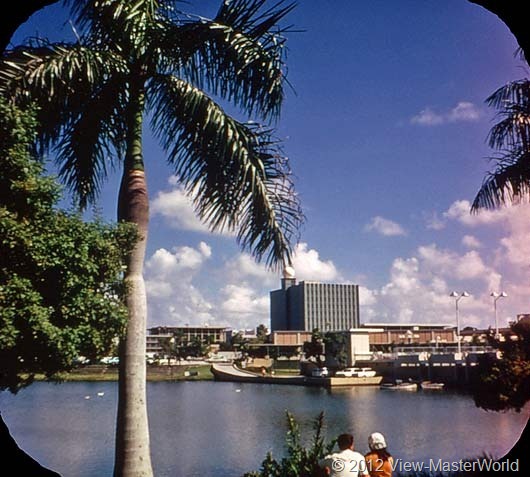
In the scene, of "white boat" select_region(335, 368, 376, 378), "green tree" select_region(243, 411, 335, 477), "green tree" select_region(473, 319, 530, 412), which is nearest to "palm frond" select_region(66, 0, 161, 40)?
"green tree" select_region(243, 411, 335, 477)

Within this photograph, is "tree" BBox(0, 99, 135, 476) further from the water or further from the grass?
the water

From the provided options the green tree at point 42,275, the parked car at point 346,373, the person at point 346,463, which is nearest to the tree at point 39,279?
the green tree at point 42,275

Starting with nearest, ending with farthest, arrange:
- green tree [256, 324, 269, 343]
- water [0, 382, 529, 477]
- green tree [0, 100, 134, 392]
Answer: green tree [0, 100, 134, 392] → water [0, 382, 529, 477] → green tree [256, 324, 269, 343]

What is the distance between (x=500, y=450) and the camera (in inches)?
244

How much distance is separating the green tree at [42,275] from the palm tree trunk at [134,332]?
0.21 m

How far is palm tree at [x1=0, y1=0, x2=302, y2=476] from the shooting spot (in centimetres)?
468

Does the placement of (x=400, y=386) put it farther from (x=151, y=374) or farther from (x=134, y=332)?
(x=134, y=332)

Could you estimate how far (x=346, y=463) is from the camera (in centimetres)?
352

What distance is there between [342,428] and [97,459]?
11.6 feet

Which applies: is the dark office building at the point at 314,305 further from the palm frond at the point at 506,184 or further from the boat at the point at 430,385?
the boat at the point at 430,385

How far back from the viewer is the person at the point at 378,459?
144 inches

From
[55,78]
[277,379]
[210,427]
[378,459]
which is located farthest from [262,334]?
[277,379]

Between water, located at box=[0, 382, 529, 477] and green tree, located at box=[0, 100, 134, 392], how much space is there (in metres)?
1.22

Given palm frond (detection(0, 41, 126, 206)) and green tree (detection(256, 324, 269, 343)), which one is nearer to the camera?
palm frond (detection(0, 41, 126, 206))
